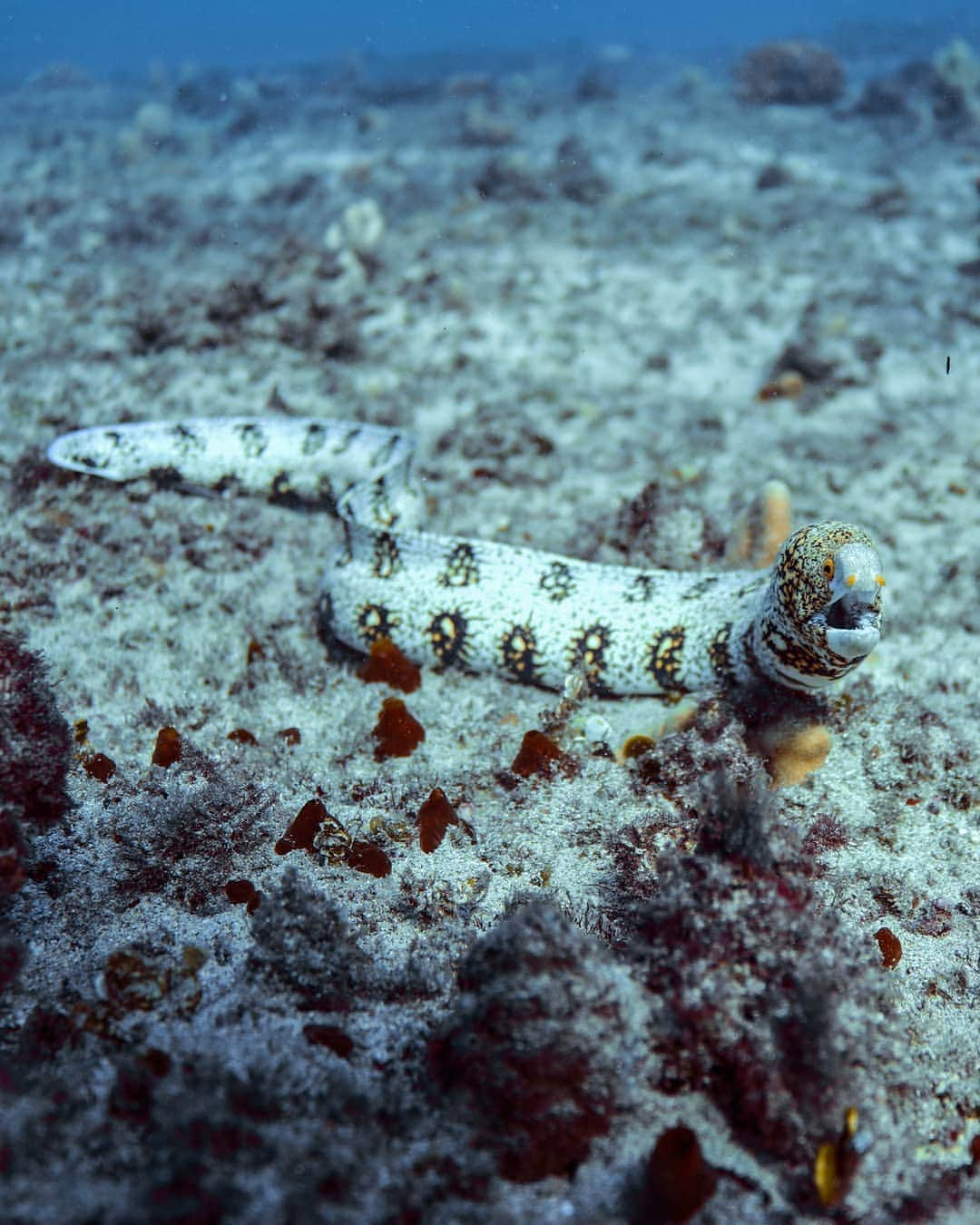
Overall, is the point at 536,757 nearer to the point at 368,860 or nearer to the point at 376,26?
the point at 368,860

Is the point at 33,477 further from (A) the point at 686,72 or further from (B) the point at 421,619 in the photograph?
(A) the point at 686,72

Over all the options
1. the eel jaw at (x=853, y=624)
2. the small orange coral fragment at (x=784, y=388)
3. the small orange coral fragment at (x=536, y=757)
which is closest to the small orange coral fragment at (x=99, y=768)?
the small orange coral fragment at (x=536, y=757)

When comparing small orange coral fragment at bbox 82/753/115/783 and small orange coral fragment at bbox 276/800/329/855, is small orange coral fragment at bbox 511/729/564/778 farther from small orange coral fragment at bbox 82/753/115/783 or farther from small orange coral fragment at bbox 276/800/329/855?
small orange coral fragment at bbox 82/753/115/783

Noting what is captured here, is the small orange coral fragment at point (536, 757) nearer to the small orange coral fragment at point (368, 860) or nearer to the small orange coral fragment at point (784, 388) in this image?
the small orange coral fragment at point (368, 860)

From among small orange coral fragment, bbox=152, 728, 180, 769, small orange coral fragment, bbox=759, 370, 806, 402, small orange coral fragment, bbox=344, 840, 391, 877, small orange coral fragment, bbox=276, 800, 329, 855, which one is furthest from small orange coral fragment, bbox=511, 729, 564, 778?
small orange coral fragment, bbox=759, 370, 806, 402

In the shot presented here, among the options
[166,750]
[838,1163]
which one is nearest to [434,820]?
[166,750]

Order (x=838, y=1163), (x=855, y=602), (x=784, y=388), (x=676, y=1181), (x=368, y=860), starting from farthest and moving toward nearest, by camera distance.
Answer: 1. (x=784, y=388)
2. (x=368, y=860)
3. (x=855, y=602)
4. (x=838, y=1163)
5. (x=676, y=1181)
